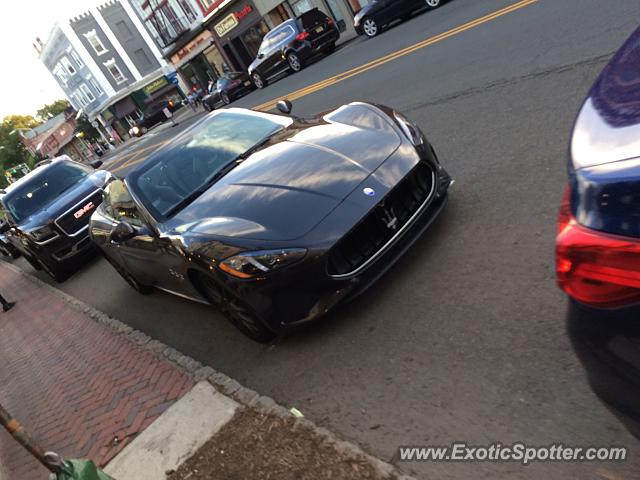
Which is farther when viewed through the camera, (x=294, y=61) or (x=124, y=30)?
(x=124, y=30)

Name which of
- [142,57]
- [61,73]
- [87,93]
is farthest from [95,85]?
[61,73]

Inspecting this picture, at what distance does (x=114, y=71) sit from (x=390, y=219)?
65.0 m

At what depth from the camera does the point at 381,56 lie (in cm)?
1328

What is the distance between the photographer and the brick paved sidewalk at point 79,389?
4.00 metres

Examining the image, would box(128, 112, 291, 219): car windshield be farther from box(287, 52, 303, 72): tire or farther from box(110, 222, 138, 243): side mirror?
box(287, 52, 303, 72): tire

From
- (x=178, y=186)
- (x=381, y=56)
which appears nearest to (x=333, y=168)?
(x=178, y=186)

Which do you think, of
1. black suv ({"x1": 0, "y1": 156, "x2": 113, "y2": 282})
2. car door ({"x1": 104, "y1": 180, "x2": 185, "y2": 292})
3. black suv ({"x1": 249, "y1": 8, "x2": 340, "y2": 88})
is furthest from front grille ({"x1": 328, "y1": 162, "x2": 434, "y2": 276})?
black suv ({"x1": 249, "y1": 8, "x2": 340, "y2": 88})

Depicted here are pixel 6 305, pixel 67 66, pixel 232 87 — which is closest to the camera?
pixel 6 305

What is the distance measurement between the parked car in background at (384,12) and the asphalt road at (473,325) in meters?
10.1

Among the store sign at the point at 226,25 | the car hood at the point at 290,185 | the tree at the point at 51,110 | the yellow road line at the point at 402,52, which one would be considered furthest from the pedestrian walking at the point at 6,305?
the tree at the point at 51,110

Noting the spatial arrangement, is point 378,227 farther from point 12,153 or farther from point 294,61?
point 12,153

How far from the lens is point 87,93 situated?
216 feet

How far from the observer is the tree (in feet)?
358

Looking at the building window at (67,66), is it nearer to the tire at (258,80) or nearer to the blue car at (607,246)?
the tire at (258,80)
